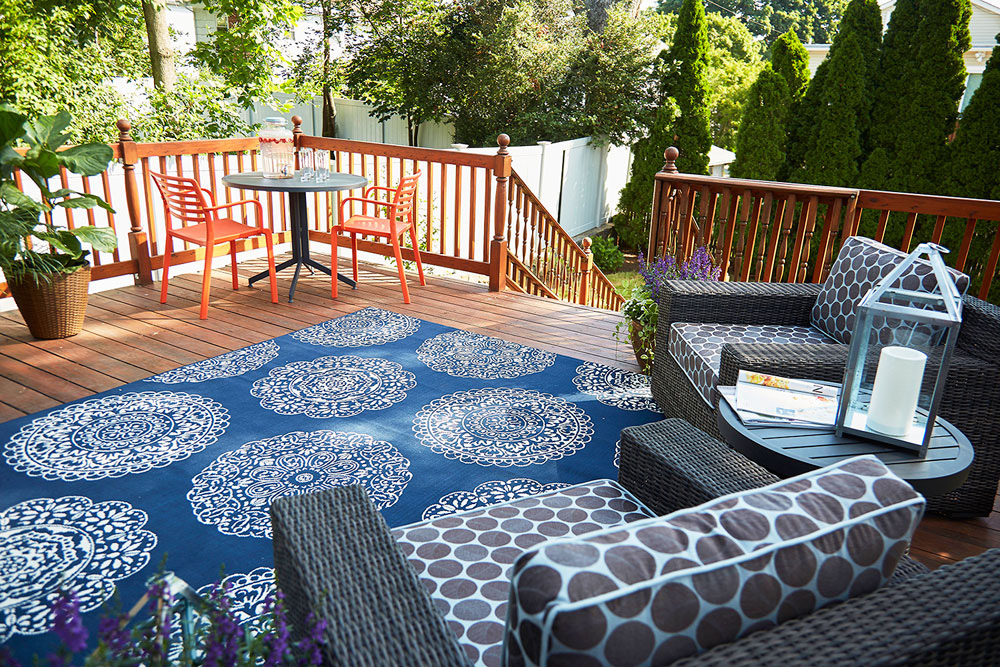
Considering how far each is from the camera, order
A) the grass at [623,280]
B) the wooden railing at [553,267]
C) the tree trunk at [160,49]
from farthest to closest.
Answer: the grass at [623,280] → the tree trunk at [160,49] → the wooden railing at [553,267]

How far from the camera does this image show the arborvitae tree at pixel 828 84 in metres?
7.64

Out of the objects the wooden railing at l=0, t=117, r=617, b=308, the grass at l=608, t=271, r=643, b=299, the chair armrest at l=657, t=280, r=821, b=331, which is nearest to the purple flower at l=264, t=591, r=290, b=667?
the chair armrest at l=657, t=280, r=821, b=331

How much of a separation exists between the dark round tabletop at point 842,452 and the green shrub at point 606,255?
8.39 metres

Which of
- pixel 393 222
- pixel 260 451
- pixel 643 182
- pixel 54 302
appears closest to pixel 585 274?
pixel 393 222

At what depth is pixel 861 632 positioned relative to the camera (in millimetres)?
1012

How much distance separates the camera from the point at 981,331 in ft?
8.44

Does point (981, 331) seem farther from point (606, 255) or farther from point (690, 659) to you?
point (606, 255)

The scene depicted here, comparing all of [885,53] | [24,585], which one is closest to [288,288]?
[24,585]

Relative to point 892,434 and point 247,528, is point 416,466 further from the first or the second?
point 892,434

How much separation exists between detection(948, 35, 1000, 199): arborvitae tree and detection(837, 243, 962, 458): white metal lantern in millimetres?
6185

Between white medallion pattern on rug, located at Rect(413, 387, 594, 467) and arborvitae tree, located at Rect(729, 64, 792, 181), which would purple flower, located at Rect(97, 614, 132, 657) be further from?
arborvitae tree, located at Rect(729, 64, 792, 181)

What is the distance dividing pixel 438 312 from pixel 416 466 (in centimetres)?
210

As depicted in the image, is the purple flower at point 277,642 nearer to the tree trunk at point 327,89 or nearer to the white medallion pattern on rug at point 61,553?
the white medallion pattern on rug at point 61,553

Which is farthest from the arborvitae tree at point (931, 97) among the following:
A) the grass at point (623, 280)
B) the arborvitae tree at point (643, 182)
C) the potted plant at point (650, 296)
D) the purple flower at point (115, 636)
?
the purple flower at point (115, 636)
